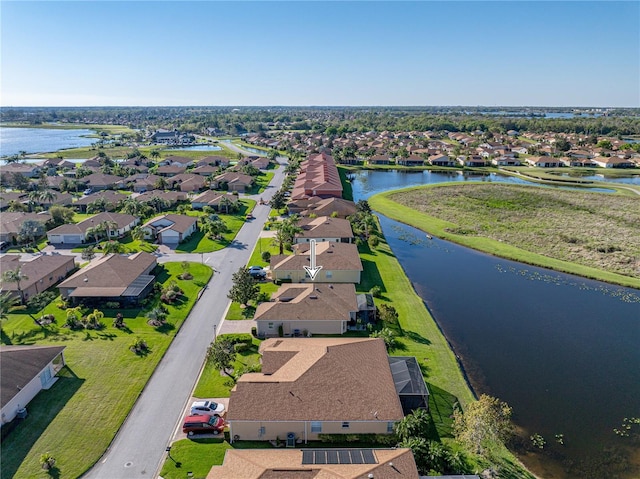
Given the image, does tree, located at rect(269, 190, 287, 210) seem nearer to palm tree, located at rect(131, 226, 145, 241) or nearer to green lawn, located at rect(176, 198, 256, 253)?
green lawn, located at rect(176, 198, 256, 253)

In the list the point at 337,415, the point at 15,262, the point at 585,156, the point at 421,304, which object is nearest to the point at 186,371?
the point at 337,415

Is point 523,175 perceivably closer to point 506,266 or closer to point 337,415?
point 506,266

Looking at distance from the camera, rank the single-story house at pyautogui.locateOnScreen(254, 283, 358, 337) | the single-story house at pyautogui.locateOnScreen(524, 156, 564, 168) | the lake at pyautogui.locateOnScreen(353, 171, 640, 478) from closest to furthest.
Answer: the lake at pyautogui.locateOnScreen(353, 171, 640, 478), the single-story house at pyautogui.locateOnScreen(254, 283, 358, 337), the single-story house at pyautogui.locateOnScreen(524, 156, 564, 168)

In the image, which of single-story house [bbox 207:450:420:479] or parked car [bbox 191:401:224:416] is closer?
single-story house [bbox 207:450:420:479]

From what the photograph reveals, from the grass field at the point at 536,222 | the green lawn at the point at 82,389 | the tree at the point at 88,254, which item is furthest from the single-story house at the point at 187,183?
the green lawn at the point at 82,389

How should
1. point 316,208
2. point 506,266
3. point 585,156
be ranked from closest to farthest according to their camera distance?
1. point 506,266
2. point 316,208
3. point 585,156

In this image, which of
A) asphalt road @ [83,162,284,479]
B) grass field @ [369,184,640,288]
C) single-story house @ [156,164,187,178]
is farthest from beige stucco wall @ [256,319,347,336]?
single-story house @ [156,164,187,178]
